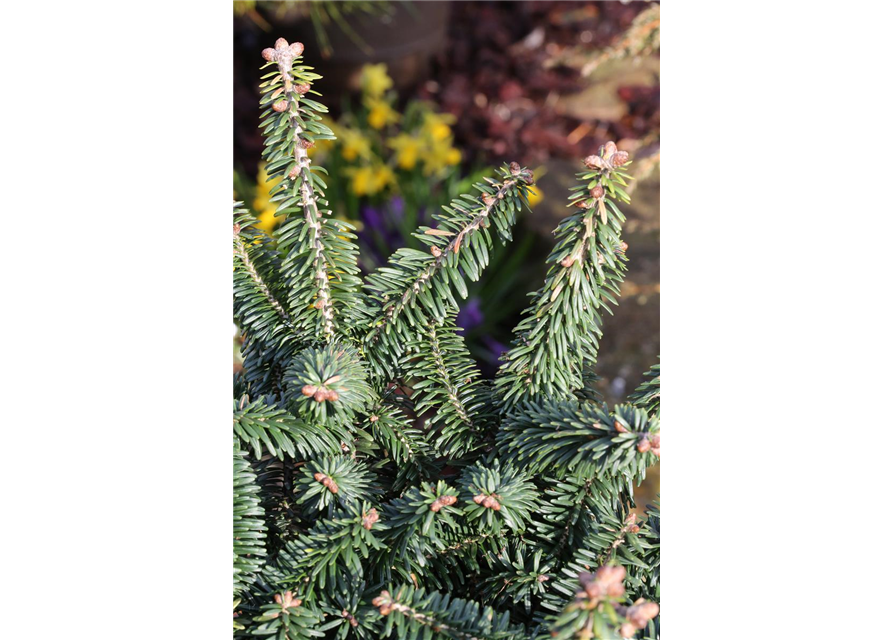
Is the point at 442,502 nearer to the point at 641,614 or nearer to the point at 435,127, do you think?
the point at 641,614

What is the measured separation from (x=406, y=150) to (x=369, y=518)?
1715 mm

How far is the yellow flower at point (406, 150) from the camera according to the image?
222 centimetres

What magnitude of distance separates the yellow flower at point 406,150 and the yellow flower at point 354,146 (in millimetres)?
73

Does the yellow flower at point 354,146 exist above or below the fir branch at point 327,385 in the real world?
above

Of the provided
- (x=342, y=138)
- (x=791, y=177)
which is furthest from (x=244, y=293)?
(x=342, y=138)

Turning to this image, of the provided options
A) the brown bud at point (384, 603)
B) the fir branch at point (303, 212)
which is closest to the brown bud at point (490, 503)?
the brown bud at point (384, 603)

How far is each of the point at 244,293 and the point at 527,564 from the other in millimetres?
353

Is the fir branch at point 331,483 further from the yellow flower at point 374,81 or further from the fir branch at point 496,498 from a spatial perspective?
the yellow flower at point 374,81

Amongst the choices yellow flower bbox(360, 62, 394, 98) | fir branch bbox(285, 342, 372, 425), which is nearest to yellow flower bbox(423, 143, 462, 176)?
yellow flower bbox(360, 62, 394, 98)

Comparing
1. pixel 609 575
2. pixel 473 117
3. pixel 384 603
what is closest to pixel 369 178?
pixel 473 117

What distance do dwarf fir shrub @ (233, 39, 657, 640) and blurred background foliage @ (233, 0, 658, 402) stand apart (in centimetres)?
87

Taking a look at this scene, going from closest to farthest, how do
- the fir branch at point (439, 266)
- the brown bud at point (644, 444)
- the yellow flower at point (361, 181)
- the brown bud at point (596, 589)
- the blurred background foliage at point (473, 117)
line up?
the brown bud at point (596, 589)
the brown bud at point (644, 444)
the fir branch at point (439, 266)
the blurred background foliage at point (473, 117)
the yellow flower at point (361, 181)

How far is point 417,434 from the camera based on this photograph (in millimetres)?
752
